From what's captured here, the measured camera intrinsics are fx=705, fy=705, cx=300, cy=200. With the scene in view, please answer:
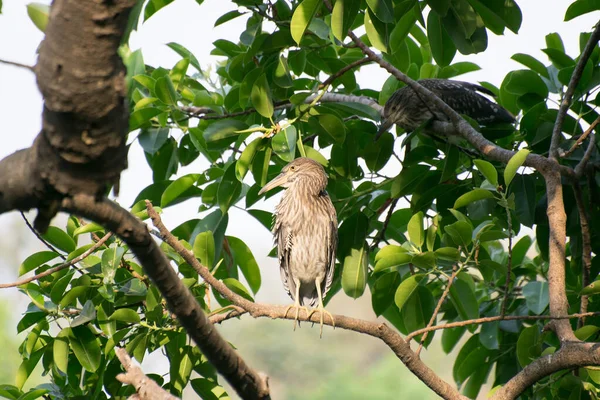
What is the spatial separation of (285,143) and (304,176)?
100 cm

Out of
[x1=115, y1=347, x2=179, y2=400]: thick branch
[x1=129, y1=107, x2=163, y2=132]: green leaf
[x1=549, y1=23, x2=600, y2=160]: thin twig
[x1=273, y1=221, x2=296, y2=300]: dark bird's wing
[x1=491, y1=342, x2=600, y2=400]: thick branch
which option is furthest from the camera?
[x1=273, y1=221, x2=296, y2=300]: dark bird's wing

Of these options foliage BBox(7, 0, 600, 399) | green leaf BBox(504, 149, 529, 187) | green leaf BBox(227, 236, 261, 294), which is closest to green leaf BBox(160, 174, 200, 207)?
foliage BBox(7, 0, 600, 399)

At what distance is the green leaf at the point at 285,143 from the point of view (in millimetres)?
2516

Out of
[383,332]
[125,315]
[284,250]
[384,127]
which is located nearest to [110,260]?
[125,315]

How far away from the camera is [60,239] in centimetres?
253

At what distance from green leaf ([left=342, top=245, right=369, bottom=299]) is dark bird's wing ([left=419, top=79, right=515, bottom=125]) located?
1.16 m

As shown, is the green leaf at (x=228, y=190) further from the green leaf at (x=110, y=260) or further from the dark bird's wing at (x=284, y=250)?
the dark bird's wing at (x=284, y=250)

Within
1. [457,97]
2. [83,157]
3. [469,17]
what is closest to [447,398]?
[469,17]

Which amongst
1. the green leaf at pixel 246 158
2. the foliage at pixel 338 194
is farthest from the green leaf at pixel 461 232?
the green leaf at pixel 246 158

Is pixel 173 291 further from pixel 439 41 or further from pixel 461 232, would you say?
pixel 439 41

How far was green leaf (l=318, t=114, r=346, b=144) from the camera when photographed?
269cm

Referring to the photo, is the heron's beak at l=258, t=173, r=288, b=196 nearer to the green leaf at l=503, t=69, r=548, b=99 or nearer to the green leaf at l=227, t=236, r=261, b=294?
the green leaf at l=227, t=236, r=261, b=294

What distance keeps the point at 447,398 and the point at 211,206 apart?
1.33 m

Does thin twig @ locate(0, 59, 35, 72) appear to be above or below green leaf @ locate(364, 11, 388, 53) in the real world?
below
